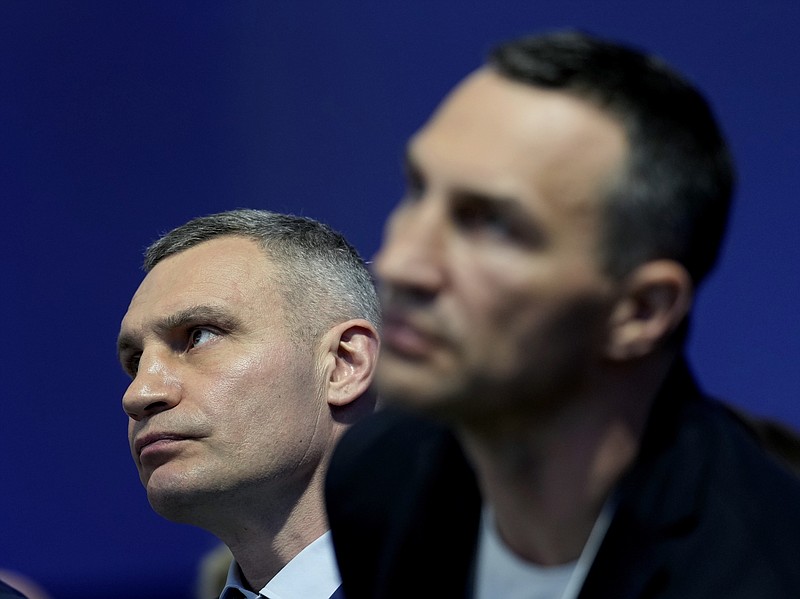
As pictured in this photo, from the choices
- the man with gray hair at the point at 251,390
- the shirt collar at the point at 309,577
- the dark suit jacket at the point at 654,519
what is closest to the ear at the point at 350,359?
the man with gray hair at the point at 251,390

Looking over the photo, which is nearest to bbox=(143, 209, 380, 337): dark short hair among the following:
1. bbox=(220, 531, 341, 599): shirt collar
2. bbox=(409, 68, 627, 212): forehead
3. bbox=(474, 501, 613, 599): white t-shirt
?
bbox=(220, 531, 341, 599): shirt collar

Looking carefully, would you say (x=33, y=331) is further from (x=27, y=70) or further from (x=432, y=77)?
(x=432, y=77)

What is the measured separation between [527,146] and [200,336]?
1.08m

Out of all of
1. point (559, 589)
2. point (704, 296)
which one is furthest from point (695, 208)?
point (704, 296)

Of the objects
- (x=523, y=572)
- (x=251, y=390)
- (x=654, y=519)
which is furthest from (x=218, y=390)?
(x=654, y=519)

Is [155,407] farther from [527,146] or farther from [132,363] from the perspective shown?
[527,146]

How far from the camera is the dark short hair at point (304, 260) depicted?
2.07 metres

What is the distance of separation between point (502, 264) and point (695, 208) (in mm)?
190

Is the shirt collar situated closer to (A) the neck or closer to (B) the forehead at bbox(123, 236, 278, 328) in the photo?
(A) the neck

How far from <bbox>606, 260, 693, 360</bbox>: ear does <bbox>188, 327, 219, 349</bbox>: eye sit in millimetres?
1048

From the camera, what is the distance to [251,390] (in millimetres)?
1932

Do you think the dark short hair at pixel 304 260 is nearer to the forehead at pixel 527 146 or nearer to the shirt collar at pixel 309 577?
the shirt collar at pixel 309 577

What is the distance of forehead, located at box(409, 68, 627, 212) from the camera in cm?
104

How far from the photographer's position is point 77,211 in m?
3.89
